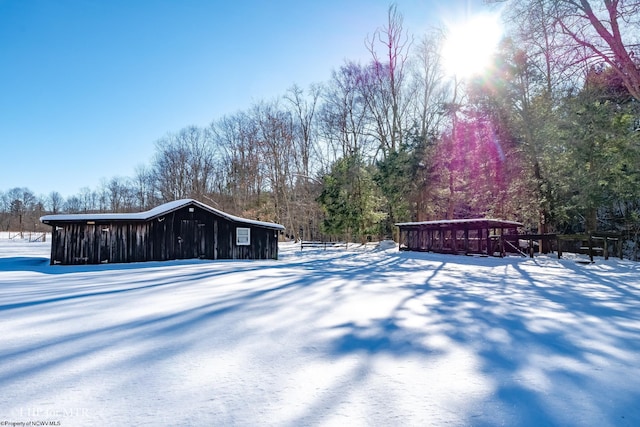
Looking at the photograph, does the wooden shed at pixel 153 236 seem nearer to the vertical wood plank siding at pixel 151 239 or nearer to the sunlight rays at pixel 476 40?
the vertical wood plank siding at pixel 151 239

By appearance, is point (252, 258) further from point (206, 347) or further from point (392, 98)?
point (392, 98)

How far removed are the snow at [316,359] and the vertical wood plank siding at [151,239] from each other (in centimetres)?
802

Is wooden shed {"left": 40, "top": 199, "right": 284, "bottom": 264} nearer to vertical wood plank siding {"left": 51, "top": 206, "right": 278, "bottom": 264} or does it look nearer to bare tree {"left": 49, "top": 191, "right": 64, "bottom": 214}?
vertical wood plank siding {"left": 51, "top": 206, "right": 278, "bottom": 264}

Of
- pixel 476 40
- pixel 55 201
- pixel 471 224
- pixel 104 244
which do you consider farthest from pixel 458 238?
pixel 55 201

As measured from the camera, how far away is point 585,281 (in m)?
8.41

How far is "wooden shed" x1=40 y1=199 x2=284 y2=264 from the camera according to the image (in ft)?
43.5

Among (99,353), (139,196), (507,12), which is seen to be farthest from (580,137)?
(139,196)

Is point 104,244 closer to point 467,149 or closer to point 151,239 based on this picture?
point 151,239

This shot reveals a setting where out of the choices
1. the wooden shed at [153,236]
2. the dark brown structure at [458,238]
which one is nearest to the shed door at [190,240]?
the wooden shed at [153,236]

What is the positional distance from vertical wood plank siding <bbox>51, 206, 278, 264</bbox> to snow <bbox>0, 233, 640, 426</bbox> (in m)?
8.02

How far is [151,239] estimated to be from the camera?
14023mm

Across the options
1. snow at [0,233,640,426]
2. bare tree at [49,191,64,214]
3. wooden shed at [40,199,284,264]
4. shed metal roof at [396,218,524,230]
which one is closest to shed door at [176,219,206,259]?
wooden shed at [40,199,284,264]

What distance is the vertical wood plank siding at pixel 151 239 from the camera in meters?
13.3

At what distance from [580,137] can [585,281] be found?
8.50m
